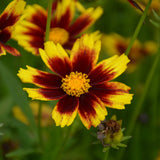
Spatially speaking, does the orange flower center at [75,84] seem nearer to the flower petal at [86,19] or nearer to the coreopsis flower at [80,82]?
the coreopsis flower at [80,82]

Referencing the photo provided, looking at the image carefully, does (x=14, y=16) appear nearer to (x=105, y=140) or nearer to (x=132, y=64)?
(x=105, y=140)

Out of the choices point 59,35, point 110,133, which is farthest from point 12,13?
point 110,133

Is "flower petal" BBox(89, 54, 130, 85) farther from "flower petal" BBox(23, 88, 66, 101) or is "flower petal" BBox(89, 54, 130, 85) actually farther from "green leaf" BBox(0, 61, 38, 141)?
"green leaf" BBox(0, 61, 38, 141)

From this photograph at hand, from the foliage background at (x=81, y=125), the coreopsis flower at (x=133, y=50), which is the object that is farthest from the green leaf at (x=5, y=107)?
the coreopsis flower at (x=133, y=50)

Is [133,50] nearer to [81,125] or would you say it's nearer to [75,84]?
[81,125]

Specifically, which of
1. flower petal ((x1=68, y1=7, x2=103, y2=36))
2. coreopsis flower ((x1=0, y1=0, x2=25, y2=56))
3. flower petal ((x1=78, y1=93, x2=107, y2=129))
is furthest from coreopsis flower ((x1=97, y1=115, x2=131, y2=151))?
flower petal ((x1=68, y1=7, x2=103, y2=36))
